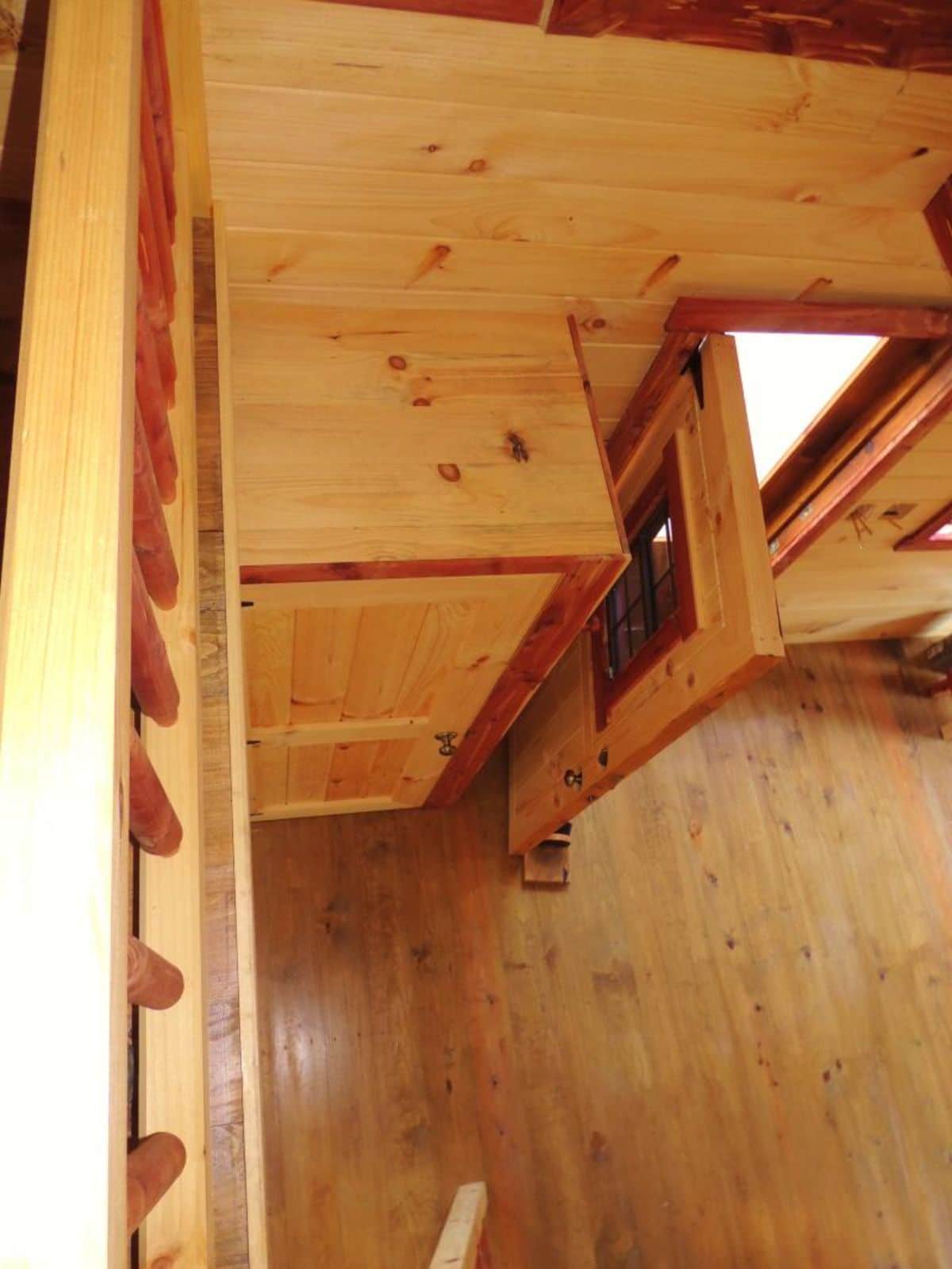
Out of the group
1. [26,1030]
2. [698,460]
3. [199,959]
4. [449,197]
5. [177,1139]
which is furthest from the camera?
[698,460]

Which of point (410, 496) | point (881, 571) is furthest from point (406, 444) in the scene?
point (881, 571)

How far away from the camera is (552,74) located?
Result: 1339 millimetres

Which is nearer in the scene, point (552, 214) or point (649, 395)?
point (552, 214)

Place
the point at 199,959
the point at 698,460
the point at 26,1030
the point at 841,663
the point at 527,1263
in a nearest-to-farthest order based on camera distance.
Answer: the point at 26,1030 < the point at 199,959 < the point at 698,460 < the point at 527,1263 < the point at 841,663

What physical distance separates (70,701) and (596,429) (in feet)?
4.50

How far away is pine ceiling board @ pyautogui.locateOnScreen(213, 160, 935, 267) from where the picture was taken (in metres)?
1.47

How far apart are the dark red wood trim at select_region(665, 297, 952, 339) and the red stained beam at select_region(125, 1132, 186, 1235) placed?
1.64 meters

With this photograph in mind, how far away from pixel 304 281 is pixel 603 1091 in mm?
2340

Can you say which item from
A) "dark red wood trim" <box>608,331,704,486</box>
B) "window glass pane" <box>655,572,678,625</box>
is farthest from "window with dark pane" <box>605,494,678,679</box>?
"dark red wood trim" <box>608,331,704,486</box>

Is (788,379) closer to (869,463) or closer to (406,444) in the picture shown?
(869,463)

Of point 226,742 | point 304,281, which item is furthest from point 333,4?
point 226,742

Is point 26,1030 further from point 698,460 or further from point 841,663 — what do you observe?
point 841,663

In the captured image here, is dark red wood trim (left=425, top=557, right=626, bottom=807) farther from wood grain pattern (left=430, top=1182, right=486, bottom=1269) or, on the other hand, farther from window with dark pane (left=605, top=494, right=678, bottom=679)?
wood grain pattern (left=430, top=1182, right=486, bottom=1269)

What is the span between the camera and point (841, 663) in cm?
371
